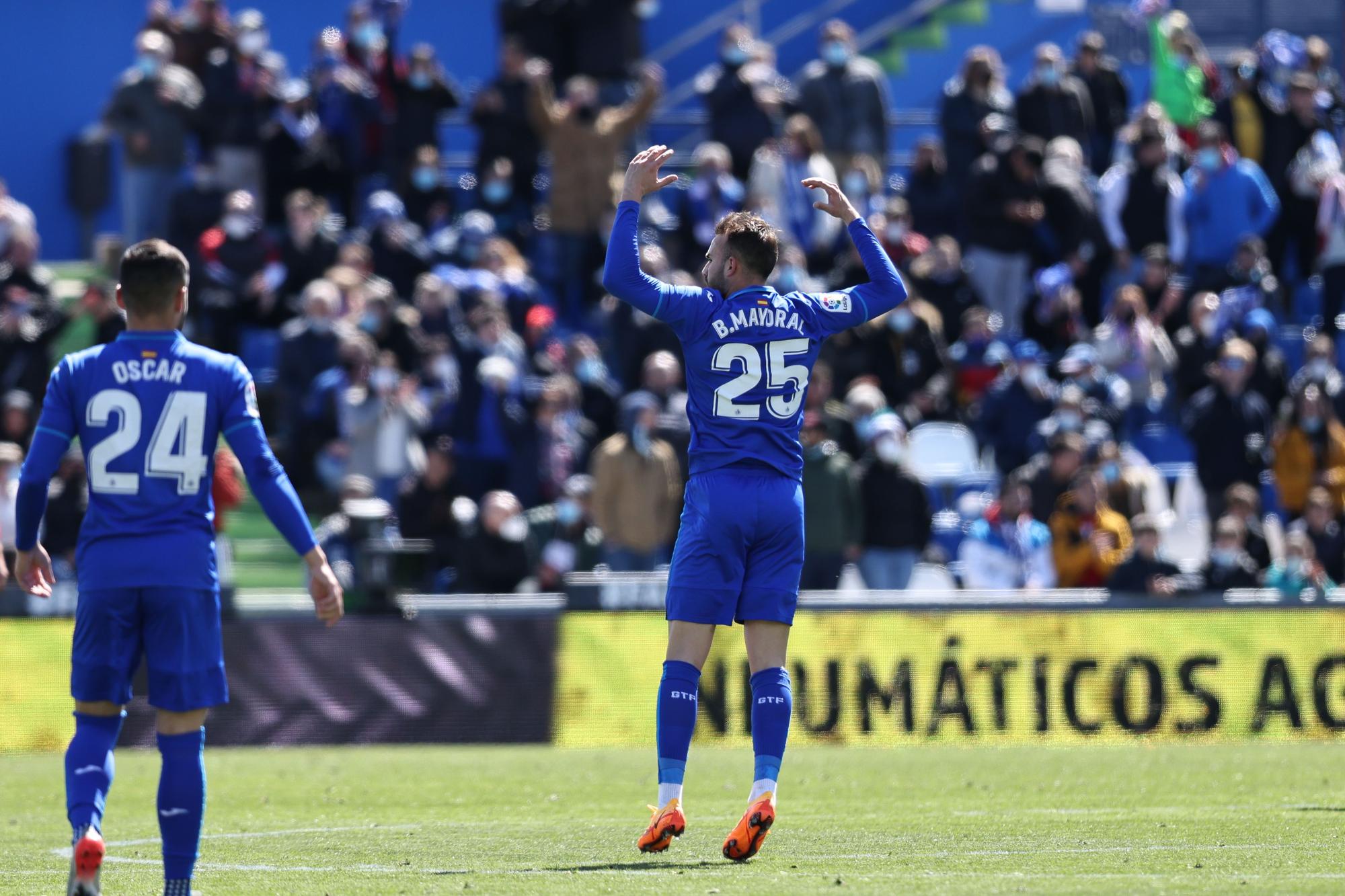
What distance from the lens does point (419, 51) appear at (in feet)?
71.8

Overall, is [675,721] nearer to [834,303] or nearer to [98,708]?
[834,303]

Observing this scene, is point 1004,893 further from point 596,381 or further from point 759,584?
point 596,381

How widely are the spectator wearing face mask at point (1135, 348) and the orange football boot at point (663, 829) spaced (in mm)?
12428

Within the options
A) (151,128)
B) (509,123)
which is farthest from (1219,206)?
(151,128)

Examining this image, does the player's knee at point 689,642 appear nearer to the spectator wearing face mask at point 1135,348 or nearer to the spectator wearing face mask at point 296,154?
the spectator wearing face mask at point 1135,348

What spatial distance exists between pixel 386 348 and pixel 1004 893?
12907 millimetres

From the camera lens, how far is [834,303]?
8500 mm

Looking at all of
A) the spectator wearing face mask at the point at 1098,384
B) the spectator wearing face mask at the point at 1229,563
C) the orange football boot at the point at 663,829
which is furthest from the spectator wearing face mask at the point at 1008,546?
the orange football boot at the point at 663,829

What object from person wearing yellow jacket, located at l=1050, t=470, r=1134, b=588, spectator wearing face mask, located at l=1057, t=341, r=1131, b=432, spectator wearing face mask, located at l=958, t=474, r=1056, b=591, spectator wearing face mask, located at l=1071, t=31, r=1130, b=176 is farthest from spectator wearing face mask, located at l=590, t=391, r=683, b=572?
spectator wearing face mask, located at l=1071, t=31, r=1130, b=176

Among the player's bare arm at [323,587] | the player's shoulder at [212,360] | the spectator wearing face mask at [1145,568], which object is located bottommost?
the player's bare arm at [323,587]

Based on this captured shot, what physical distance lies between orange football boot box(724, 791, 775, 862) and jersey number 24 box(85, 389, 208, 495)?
2220 millimetres

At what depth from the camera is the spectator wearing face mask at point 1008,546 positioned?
17.1m

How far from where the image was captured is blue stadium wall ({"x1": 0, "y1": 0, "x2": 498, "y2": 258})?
26047mm

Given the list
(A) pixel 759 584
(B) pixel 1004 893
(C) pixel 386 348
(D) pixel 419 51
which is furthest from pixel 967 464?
(B) pixel 1004 893
